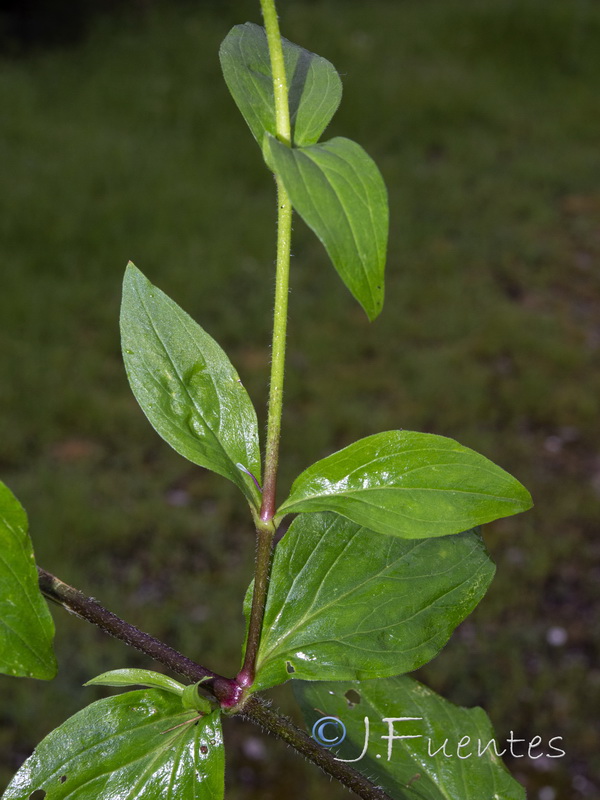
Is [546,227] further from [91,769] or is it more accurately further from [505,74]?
[91,769]

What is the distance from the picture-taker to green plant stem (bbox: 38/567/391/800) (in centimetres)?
44

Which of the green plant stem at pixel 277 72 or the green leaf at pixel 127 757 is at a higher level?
the green plant stem at pixel 277 72

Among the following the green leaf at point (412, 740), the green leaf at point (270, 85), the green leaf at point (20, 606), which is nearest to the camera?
the green leaf at point (20, 606)

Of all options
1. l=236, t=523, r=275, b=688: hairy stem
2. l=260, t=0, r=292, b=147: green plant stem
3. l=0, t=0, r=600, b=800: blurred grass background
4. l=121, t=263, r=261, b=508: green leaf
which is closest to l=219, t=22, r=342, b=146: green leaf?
l=260, t=0, r=292, b=147: green plant stem

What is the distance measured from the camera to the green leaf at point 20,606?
41cm

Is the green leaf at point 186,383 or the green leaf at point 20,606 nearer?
the green leaf at point 20,606

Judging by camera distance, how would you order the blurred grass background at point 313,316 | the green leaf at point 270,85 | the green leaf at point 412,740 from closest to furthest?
the green leaf at point 270,85 → the green leaf at point 412,740 → the blurred grass background at point 313,316

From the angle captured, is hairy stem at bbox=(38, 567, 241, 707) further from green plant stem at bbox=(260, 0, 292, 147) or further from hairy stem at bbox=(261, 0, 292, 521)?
green plant stem at bbox=(260, 0, 292, 147)

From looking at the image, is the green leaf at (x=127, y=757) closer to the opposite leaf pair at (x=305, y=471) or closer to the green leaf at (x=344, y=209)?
the opposite leaf pair at (x=305, y=471)

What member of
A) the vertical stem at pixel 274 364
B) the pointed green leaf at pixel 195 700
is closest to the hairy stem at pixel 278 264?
the vertical stem at pixel 274 364

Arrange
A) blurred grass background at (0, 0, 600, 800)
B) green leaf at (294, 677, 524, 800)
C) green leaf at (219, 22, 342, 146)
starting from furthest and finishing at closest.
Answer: blurred grass background at (0, 0, 600, 800) < green leaf at (294, 677, 524, 800) < green leaf at (219, 22, 342, 146)

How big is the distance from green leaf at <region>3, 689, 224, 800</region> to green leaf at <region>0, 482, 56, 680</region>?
69 mm

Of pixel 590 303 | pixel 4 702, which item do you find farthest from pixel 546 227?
pixel 4 702

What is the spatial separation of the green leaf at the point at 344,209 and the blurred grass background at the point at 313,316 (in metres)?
2.23
